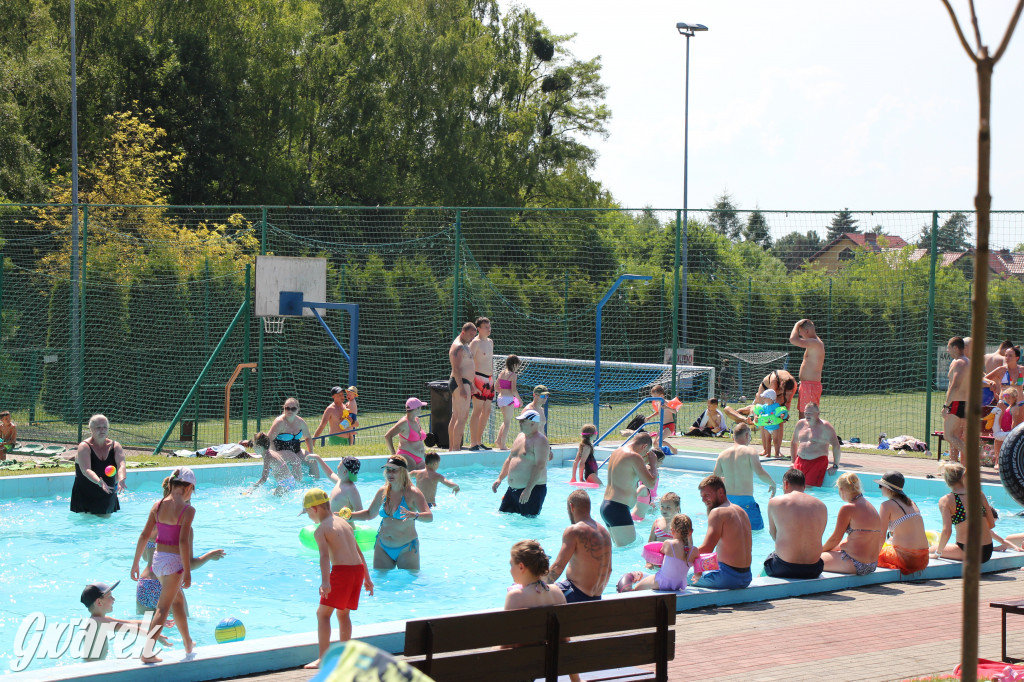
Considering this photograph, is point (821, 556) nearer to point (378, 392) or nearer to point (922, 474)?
point (922, 474)

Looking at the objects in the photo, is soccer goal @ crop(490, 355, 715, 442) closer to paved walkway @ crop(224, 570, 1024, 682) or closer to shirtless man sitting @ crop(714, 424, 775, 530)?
shirtless man sitting @ crop(714, 424, 775, 530)

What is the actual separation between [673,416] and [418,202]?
26571mm

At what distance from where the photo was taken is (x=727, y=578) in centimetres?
798

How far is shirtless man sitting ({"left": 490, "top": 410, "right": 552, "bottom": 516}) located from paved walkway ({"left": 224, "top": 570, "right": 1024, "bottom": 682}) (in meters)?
3.92

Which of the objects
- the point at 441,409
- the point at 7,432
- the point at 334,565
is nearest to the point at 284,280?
the point at 441,409

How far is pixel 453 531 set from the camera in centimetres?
1238

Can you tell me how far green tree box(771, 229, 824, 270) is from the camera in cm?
2119

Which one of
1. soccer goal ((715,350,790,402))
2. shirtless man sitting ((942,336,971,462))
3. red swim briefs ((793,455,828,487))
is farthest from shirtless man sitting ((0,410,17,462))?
soccer goal ((715,350,790,402))

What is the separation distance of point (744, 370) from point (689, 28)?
1142cm

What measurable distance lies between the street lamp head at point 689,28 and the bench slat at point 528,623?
27349 millimetres

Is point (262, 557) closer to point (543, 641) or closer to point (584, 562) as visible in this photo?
point (584, 562)

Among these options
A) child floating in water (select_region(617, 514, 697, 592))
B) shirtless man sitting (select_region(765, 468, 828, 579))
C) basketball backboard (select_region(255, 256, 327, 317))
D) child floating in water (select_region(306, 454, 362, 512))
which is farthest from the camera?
basketball backboard (select_region(255, 256, 327, 317))

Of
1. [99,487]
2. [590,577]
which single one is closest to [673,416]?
[99,487]

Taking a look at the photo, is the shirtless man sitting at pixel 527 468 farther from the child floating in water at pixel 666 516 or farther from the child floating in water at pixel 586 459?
the child floating in water at pixel 666 516
